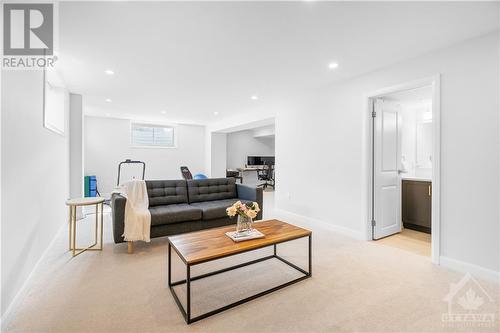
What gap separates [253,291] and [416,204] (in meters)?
3.31

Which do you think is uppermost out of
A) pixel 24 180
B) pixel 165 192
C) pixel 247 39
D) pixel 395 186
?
pixel 247 39

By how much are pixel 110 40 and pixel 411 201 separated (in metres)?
4.86

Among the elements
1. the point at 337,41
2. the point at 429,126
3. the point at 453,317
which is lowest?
the point at 453,317

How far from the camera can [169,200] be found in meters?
3.80

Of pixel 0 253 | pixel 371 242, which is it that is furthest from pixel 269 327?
pixel 371 242

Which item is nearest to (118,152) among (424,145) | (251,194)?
(251,194)

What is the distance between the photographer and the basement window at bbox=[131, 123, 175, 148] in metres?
7.79

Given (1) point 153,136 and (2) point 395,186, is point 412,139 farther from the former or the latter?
(1) point 153,136

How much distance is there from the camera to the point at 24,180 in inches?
85.2

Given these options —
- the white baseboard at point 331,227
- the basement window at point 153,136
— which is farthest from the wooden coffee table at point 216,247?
the basement window at point 153,136

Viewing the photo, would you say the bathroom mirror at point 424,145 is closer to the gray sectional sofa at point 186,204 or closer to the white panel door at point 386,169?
the white panel door at point 386,169

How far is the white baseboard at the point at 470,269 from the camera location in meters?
2.31

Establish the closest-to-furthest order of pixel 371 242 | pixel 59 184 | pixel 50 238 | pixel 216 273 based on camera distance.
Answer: pixel 216 273
pixel 50 238
pixel 371 242
pixel 59 184

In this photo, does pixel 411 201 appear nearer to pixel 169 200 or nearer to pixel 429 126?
pixel 429 126
